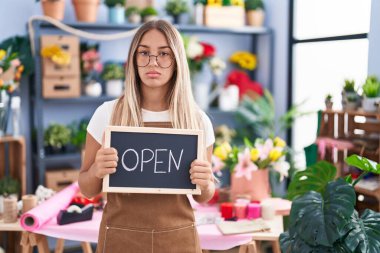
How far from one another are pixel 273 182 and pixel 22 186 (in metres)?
2.09

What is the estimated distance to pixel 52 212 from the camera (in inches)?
97.0

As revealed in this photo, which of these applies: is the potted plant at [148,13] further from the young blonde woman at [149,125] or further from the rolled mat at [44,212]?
the young blonde woman at [149,125]

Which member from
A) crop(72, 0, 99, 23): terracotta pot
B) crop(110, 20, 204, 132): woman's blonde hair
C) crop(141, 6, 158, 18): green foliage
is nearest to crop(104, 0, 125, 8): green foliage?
crop(72, 0, 99, 23): terracotta pot

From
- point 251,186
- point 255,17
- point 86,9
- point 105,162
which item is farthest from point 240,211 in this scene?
point 255,17

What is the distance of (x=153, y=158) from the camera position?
1.64 m

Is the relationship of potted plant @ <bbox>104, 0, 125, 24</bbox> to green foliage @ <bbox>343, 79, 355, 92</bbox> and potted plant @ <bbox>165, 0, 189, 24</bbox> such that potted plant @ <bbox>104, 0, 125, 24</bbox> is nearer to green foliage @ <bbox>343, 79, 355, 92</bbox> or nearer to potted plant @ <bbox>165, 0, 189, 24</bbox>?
potted plant @ <bbox>165, 0, 189, 24</bbox>

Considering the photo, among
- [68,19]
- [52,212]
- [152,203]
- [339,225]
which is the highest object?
[68,19]

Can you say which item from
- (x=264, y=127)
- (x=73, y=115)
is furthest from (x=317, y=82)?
(x=73, y=115)

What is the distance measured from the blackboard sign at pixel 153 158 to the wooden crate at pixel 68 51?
2.41 meters

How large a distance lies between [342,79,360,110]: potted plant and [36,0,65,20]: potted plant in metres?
2.20

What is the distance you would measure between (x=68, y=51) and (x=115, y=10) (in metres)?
0.55

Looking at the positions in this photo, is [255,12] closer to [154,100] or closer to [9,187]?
[9,187]

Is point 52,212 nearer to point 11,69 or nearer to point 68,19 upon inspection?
point 11,69

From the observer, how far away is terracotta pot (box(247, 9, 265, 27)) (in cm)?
457
